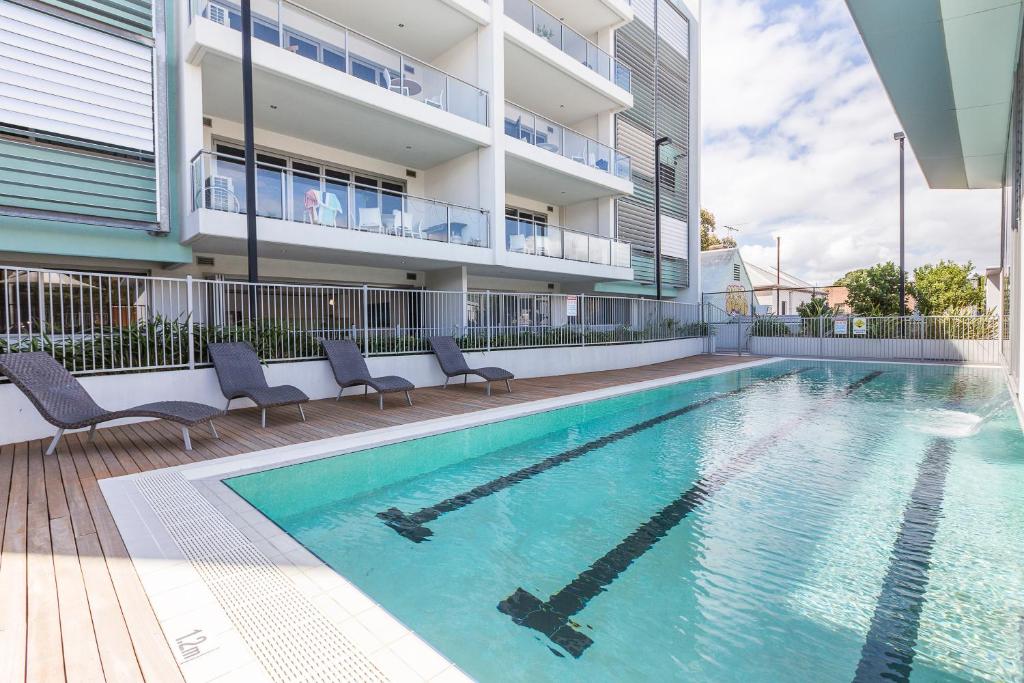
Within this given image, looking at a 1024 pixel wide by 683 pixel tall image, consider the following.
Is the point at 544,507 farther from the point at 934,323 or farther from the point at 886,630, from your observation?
the point at 934,323

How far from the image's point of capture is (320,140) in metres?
12.7

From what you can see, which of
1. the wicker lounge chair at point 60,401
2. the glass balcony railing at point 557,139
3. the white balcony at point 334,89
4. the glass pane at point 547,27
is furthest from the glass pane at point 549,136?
the wicker lounge chair at point 60,401

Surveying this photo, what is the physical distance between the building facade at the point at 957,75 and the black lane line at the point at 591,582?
5929 mm

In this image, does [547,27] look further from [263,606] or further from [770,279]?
[770,279]

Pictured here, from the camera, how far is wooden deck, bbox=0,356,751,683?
2.11 metres

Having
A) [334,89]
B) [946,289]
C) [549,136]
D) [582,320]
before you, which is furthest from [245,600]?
[946,289]

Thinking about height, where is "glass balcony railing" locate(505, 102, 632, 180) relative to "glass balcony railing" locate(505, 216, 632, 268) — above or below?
above

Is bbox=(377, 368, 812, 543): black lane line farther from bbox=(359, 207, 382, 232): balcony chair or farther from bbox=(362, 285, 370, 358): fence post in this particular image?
bbox=(359, 207, 382, 232): balcony chair

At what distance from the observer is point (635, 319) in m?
16.9

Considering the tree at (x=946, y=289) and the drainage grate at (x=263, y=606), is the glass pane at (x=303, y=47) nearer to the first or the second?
the drainage grate at (x=263, y=606)

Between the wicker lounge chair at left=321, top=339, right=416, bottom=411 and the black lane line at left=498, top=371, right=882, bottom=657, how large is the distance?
524 cm

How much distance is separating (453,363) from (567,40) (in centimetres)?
1272

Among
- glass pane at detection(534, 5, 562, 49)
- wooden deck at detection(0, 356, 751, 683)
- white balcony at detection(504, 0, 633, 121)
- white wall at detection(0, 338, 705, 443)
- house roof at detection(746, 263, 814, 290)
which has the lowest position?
wooden deck at detection(0, 356, 751, 683)

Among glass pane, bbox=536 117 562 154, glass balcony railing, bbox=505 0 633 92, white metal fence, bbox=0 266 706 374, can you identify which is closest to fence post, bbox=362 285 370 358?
white metal fence, bbox=0 266 706 374
